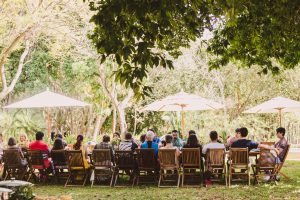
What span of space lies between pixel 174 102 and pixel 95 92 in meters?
9.82

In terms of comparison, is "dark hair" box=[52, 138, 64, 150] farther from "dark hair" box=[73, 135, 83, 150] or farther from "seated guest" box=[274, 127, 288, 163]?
"seated guest" box=[274, 127, 288, 163]

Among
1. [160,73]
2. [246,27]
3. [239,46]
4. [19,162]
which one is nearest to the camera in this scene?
[246,27]

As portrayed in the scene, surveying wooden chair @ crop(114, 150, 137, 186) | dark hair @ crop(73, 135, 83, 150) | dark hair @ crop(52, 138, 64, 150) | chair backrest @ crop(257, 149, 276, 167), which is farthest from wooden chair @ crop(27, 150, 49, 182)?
chair backrest @ crop(257, 149, 276, 167)

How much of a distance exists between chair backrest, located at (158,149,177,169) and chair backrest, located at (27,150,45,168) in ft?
10.1

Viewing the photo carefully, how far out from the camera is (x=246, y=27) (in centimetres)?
964

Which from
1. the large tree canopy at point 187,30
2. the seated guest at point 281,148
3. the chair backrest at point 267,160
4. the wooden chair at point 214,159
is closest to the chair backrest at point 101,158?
the wooden chair at point 214,159

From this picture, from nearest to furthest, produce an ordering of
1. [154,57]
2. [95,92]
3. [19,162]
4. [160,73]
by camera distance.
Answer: [154,57] → [19,162] → [95,92] → [160,73]

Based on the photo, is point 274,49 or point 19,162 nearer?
point 274,49

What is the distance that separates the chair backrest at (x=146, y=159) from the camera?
434 inches

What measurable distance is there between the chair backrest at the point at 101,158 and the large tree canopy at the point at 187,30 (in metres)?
2.81

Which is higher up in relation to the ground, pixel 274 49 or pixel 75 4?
pixel 75 4

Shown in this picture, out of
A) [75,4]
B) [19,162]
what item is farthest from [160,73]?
[19,162]

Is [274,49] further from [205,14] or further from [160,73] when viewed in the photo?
[160,73]

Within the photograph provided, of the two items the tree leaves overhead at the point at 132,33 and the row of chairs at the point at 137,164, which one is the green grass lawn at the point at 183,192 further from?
the tree leaves overhead at the point at 132,33
